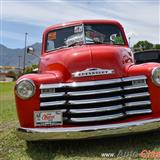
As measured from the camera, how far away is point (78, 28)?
7.61 metres

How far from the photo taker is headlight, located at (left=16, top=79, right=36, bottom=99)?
5801 millimetres

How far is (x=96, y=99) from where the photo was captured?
5.64 metres

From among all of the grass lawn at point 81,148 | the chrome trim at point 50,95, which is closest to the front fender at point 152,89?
the grass lawn at point 81,148

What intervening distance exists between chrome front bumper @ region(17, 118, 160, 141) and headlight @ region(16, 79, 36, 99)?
52 centimetres

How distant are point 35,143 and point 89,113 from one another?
3.78 feet

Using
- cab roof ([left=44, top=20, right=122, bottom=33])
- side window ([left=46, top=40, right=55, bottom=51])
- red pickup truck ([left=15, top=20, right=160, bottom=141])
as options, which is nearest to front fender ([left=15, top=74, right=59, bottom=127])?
red pickup truck ([left=15, top=20, right=160, bottom=141])

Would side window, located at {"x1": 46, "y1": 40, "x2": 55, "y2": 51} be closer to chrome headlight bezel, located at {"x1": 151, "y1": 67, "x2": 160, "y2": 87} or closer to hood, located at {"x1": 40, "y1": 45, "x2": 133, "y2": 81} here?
hood, located at {"x1": 40, "y1": 45, "x2": 133, "y2": 81}

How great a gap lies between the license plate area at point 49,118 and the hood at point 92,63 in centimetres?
55

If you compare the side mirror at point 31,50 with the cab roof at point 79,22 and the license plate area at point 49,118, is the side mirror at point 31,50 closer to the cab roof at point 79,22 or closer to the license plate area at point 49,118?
the cab roof at point 79,22

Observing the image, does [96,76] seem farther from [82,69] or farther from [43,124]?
[43,124]

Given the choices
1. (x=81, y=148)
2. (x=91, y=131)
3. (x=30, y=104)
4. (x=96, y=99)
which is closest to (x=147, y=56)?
(x=96, y=99)

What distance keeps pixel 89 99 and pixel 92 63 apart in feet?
1.90

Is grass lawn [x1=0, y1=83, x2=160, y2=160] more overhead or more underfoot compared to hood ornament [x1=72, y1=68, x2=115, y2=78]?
more underfoot

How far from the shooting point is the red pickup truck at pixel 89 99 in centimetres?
552
